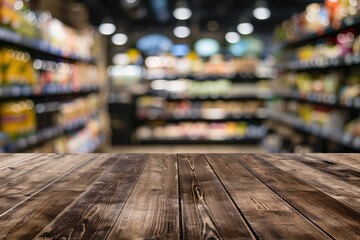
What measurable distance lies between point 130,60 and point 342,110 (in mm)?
6979

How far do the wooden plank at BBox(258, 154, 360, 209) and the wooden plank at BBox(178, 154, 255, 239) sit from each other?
1.10 feet

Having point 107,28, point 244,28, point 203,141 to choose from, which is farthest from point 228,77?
point 107,28

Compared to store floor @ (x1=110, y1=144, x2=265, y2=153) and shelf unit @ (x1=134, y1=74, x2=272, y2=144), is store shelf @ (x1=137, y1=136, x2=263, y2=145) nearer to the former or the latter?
shelf unit @ (x1=134, y1=74, x2=272, y2=144)

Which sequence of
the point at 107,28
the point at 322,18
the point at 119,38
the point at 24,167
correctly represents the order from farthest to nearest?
the point at 119,38
the point at 107,28
the point at 322,18
the point at 24,167

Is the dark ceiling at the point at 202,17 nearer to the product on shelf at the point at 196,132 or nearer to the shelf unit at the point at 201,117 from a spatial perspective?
the shelf unit at the point at 201,117

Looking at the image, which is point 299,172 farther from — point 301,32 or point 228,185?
point 301,32

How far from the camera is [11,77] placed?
3.55 m

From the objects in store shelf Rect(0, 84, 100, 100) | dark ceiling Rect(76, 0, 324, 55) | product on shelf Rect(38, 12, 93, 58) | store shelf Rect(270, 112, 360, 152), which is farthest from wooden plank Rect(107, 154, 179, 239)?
dark ceiling Rect(76, 0, 324, 55)

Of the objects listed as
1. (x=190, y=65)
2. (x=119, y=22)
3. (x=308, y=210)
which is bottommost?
(x=308, y=210)

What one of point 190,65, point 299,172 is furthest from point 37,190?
point 190,65

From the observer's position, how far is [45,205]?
4.24ft

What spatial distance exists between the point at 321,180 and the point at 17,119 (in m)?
2.74

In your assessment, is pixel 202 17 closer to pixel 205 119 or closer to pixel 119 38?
pixel 119 38

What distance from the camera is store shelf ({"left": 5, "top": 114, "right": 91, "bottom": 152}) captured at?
3.49 metres
